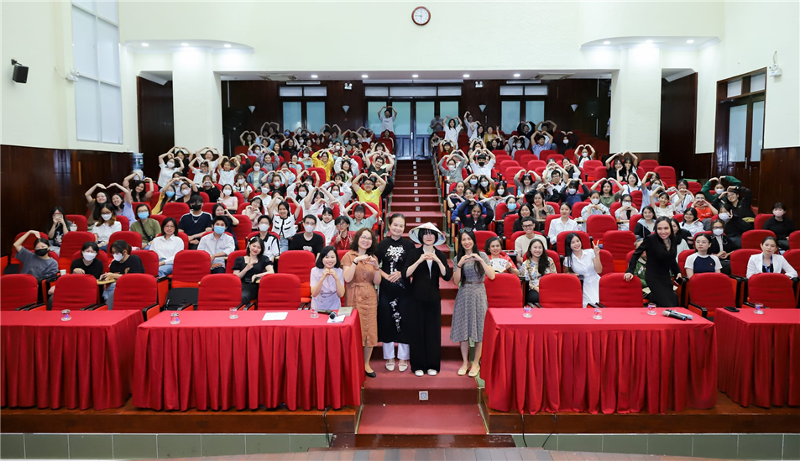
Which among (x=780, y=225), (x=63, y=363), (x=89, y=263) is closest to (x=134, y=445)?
(x=63, y=363)

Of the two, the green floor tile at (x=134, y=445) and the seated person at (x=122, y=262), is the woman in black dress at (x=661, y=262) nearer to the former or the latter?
the green floor tile at (x=134, y=445)

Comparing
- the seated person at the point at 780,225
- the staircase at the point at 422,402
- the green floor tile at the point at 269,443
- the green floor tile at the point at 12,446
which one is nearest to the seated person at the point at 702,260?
the seated person at the point at 780,225

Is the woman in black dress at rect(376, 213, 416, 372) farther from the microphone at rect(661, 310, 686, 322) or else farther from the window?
the window

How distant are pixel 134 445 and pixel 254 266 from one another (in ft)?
7.18

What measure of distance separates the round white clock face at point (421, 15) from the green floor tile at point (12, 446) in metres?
9.97

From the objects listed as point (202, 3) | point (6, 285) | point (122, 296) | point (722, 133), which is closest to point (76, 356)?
point (122, 296)

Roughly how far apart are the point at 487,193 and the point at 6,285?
648 cm

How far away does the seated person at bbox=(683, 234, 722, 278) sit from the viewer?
19.5 feet

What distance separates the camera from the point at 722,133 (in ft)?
37.8

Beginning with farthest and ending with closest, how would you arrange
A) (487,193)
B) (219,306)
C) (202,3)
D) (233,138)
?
(233,138)
(202,3)
(487,193)
(219,306)

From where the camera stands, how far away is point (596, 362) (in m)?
4.23

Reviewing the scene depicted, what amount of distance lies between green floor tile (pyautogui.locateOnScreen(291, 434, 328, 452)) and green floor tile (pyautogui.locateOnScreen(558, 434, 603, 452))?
1.76 m

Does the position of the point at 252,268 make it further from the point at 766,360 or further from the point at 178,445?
the point at 766,360

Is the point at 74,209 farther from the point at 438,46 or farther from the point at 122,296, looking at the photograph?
the point at 438,46
